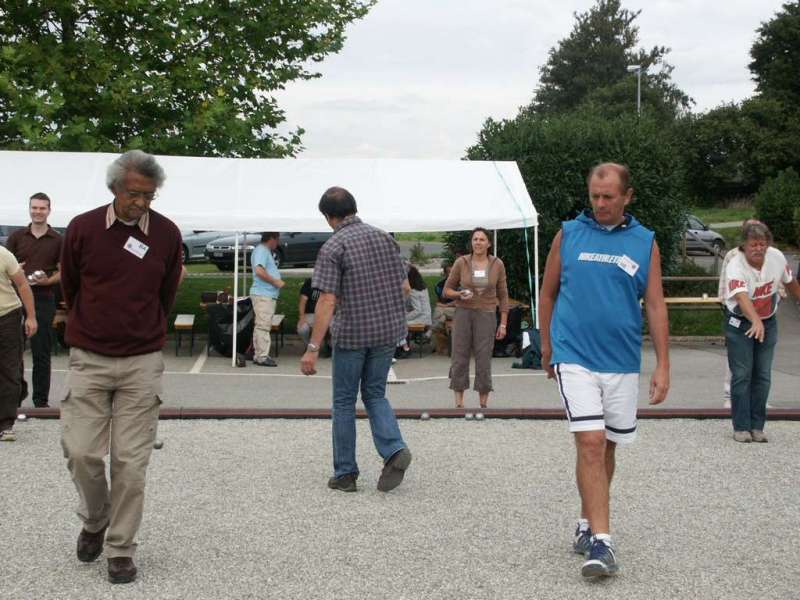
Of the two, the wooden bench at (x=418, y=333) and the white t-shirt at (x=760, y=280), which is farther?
the wooden bench at (x=418, y=333)

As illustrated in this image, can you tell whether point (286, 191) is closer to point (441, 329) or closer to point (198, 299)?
point (441, 329)

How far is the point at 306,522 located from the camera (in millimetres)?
5973

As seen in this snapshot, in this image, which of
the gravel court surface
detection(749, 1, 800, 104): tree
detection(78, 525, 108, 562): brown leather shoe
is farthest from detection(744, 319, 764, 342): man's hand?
detection(749, 1, 800, 104): tree

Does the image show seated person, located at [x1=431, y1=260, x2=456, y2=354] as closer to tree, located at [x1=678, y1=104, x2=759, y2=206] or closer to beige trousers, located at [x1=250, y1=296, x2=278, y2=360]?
beige trousers, located at [x1=250, y1=296, x2=278, y2=360]

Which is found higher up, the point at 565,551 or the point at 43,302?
the point at 43,302

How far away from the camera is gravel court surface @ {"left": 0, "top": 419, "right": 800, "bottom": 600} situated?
4934mm

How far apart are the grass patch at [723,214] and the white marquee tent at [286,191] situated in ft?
110

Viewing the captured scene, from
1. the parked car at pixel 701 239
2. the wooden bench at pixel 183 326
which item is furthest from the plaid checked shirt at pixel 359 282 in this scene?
the parked car at pixel 701 239

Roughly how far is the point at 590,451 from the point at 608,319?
596mm

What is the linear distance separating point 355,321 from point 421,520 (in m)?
1.25

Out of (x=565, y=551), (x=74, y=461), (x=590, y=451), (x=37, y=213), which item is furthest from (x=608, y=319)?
(x=37, y=213)

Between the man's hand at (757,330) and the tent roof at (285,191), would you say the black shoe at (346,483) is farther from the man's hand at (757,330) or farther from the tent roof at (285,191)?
the tent roof at (285,191)

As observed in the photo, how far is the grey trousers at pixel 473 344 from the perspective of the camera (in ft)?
32.9

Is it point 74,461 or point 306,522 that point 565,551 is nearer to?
point 306,522
